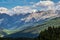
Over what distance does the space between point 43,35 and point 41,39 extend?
1879mm

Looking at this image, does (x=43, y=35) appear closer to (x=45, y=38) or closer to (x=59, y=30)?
(x=45, y=38)

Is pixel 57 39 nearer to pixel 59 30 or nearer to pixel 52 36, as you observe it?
pixel 52 36

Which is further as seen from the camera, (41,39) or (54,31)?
(54,31)

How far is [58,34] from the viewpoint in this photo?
67000mm

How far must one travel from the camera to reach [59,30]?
2768 inches

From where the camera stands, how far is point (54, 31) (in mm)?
69438

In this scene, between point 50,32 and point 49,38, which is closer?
point 49,38

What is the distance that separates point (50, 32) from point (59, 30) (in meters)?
3.39

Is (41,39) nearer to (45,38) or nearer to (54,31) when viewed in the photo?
(45,38)

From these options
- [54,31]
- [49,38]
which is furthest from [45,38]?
[54,31]

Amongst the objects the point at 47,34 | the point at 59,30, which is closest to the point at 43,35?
the point at 47,34

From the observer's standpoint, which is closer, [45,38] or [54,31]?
[45,38]

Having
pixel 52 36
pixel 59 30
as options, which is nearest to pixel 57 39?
pixel 52 36

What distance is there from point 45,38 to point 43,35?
4.70 ft
